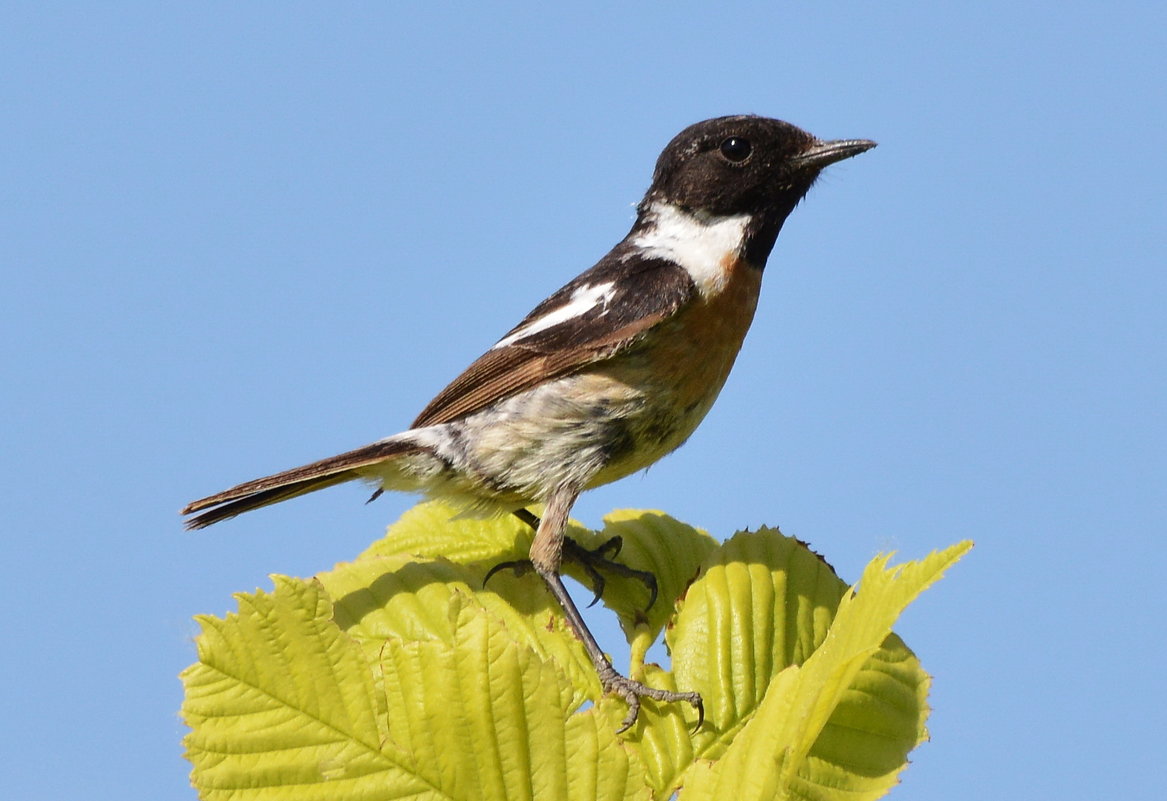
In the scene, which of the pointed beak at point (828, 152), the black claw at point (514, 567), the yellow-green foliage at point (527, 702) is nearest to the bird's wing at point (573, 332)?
the pointed beak at point (828, 152)

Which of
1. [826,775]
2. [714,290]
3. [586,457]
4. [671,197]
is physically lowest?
[826,775]

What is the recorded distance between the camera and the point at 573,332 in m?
4.90

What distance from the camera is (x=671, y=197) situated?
553cm

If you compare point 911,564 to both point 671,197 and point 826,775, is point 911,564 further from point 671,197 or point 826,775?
point 671,197

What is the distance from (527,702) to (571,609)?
136 cm

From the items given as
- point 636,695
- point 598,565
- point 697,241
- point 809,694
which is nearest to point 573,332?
point 697,241

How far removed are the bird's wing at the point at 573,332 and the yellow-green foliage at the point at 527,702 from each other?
1964 mm

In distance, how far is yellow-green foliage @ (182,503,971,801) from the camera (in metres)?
1.92

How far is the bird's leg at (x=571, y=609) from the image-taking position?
2.63 meters

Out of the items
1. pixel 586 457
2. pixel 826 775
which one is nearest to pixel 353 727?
pixel 826 775

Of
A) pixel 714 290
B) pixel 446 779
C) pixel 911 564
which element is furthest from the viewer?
pixel 714 290

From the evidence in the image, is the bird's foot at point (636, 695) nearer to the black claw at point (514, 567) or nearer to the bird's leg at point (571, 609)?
the bird's leg at point (571, 609)

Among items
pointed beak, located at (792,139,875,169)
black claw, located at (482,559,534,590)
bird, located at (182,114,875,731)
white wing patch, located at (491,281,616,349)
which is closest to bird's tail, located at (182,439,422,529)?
bird, located at (182,114,875,731)

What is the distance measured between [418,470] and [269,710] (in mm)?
2777
